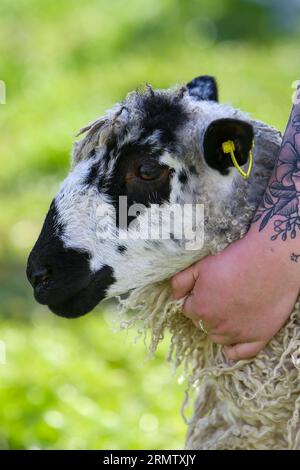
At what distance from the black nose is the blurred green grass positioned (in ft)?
2.33

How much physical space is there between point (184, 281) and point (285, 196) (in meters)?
0.44

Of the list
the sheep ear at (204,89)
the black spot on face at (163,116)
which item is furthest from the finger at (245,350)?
→ the sheep ear at (204,89)

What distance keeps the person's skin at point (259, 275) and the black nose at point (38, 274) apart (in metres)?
0.44

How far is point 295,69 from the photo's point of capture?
10766 mm

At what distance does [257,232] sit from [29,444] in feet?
6.28

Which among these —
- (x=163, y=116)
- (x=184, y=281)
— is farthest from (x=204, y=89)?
(x=184, y=281)

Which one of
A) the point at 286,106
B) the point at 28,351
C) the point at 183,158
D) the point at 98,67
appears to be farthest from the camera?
the point at 98,67

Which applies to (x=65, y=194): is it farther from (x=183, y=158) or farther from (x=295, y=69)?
(x=295, y=69)

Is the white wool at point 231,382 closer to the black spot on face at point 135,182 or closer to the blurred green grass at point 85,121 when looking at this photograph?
the blurred green grass at point 85,121

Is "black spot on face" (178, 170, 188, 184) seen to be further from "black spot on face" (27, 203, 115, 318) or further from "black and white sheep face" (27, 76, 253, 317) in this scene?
"black spot on face" (27, 203, 115, 318)

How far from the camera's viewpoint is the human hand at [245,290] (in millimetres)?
2992

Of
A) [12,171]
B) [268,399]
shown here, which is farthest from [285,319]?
[12,171]

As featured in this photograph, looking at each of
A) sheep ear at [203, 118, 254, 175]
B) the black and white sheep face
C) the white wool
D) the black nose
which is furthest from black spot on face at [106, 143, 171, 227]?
the white wool

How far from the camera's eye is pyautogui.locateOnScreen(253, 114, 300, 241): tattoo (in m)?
3.02
